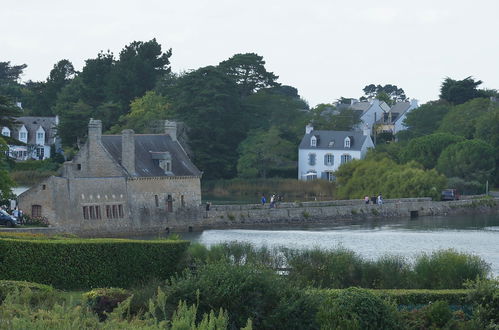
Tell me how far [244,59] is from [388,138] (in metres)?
14.8

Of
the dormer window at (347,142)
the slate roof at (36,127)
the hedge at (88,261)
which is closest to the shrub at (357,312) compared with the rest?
the hedge at (88,261)

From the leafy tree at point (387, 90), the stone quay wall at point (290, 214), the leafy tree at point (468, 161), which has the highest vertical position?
the leafy tree at point (387, 90)

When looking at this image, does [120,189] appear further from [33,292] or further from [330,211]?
[33,292]

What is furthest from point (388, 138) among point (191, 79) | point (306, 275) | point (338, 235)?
point (306, 275)

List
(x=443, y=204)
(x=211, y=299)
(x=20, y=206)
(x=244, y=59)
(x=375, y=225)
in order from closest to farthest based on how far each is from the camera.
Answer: (x=211, y=299), (x=20, y=206), (x=375, y=225), (x=443, y=204), (x=244, y=59)

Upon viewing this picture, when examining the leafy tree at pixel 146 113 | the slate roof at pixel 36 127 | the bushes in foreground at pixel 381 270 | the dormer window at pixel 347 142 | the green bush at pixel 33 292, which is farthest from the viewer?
the slate roof at pixel 36 127

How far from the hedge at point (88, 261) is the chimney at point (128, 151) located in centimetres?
2381

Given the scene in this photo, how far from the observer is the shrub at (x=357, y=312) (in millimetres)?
23094

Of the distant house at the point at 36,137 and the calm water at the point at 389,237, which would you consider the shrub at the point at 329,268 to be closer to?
the calm water at the point at 389,237

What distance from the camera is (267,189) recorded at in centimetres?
8831

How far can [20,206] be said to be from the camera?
178 feet

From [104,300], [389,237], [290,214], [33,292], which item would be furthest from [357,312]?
[290,214]

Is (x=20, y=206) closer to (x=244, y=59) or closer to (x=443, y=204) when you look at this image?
(x=443, y=204)

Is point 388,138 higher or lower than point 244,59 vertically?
lower
